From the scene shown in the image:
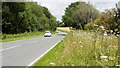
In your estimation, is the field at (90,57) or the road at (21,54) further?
the road at (21,54)

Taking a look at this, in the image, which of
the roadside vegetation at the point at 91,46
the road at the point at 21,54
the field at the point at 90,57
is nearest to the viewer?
the field at the point at 90,57

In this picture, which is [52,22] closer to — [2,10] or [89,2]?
[89,2]

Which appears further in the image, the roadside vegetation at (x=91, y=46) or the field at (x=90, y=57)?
the roadside vegetation at (x=91, y=46)

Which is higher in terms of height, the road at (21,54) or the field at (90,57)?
the field at (90,57)

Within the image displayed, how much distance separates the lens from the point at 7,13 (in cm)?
4984

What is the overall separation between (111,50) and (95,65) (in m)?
2.93

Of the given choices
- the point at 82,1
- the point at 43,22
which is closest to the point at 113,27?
the point at 82,1

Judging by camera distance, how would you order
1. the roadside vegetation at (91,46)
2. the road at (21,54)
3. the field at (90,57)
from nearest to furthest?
the field at (90,57) → the roadside vegetation at (91,46) → the road at (21,54)

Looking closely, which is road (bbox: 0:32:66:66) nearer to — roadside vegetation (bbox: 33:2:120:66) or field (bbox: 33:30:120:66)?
roadside vegetation (bbox: 33:2:120:66)

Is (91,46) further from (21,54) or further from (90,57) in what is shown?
(21,54)

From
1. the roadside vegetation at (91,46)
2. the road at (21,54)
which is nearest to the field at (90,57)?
the roadside vegetation at (91,46)

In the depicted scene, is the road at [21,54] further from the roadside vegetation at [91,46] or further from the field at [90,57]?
the field at [90,57]

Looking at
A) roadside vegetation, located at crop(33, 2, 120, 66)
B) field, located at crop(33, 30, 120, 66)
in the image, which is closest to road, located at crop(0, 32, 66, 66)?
roadside vegetation, located at crop(33, 2, 120, 66)

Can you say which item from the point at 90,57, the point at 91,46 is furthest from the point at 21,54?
the point at 90,57
